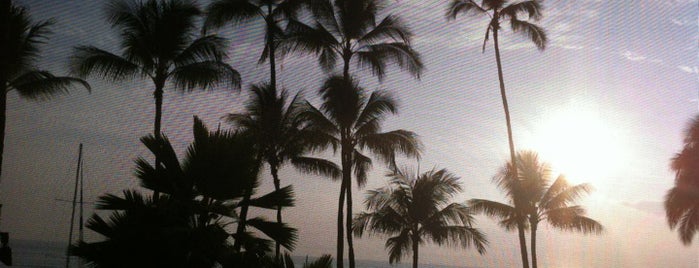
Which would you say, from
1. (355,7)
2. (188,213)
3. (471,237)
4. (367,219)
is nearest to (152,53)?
(355,7)

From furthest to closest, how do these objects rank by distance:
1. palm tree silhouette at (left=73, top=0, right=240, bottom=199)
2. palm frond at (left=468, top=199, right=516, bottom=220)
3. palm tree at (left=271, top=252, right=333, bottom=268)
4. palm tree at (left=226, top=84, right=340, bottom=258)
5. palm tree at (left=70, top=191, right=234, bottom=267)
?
palm frond at (left=468, top=199, right=516, bottom=220) < palm tree at (left=226, top=84, right=340, bottom=258) < palm tree silhouette at (left=73, top=0, right=240, bottom=199) < palm tree at (left=271, top=252, right=333, bottom=268) < palm tree at (left=70, top=191, right=234, bottom=267)

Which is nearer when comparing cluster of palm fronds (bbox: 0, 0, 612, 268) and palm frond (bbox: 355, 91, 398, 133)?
cluster of palm fronds (bbox: 0, 0, 612, 268)

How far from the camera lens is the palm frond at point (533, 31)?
2139 centimetres

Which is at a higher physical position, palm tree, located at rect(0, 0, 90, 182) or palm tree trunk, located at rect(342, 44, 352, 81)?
palm tree trunk, located at rect(342, 44, 352, 81)

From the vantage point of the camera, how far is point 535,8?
21047mm

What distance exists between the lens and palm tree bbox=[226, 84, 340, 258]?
22469 millimetres

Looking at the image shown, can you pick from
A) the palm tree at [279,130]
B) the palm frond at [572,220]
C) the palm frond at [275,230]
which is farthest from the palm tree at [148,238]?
the palm frond at [572,220]

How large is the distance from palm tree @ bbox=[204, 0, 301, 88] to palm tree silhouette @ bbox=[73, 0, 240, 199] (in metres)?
1.43

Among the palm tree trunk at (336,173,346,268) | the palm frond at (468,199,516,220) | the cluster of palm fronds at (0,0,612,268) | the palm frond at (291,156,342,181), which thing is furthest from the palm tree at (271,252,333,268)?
the palm frond at (468,199,516,220)

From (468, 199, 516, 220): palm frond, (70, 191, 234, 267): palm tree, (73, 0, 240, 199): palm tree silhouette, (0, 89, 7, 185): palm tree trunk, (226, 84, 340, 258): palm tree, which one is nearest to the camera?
(70, 191, 234, 267): palm tree

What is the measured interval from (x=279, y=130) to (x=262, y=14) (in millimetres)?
5663

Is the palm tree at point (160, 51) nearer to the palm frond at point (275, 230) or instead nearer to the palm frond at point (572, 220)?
the palm frond at point (275, 230)

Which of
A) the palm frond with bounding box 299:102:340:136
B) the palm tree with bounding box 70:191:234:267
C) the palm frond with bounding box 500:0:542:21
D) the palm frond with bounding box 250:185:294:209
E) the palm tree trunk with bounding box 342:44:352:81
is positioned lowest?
the palm tree with bounding box 70:191:234:267

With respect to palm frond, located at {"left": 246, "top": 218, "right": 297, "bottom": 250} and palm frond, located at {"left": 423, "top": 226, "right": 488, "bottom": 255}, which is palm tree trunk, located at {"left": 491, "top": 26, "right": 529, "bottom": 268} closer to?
palm frond, located at {"left": 423, "top": 226, "right": 488, "bottom": 255}
